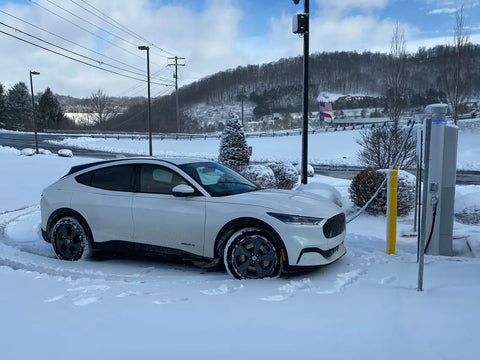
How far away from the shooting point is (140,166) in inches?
220

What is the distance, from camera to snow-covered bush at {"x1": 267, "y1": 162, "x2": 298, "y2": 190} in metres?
11.6

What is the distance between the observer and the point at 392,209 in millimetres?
5797

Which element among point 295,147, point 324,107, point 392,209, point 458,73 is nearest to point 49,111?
point 324,107

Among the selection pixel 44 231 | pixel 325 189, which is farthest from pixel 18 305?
pixel 325 189

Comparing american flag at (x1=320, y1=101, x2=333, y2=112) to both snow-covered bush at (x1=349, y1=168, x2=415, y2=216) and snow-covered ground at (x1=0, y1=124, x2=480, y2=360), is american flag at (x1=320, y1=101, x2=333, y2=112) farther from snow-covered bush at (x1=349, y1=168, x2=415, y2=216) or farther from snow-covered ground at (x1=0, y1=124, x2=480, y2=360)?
snow-covered ground at (x1=0, y1=124, x2=480, y2=360)

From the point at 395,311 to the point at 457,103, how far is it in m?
22.7

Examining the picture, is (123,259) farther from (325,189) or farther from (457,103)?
(457,103)

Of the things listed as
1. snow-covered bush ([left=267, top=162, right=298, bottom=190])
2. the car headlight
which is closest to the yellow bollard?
the car headlight

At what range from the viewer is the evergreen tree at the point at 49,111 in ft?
→ 258

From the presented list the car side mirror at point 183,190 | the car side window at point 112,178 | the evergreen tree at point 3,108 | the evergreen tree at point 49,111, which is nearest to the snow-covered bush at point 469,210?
the car side mirror at point 183,190

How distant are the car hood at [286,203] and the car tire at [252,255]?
1.03 feet

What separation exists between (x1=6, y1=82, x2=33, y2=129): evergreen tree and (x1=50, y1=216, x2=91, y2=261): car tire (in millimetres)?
81630

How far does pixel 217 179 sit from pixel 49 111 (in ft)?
274

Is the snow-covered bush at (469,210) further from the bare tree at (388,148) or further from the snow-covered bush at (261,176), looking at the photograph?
the snow-covered bush at (261,176)
